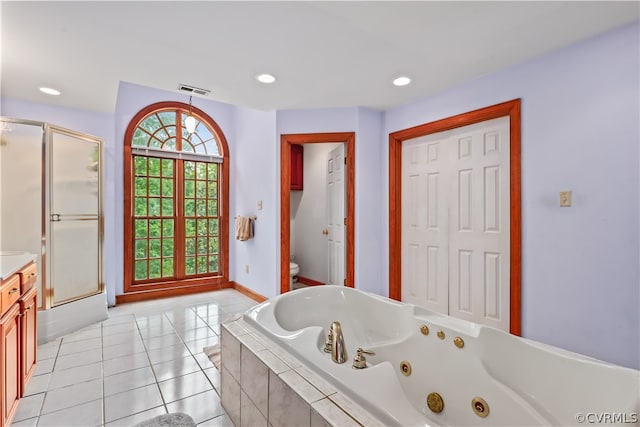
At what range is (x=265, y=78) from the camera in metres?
2.49

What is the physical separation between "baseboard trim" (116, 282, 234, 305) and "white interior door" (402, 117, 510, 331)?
261 cm

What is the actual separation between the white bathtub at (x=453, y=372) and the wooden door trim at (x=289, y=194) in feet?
3.30

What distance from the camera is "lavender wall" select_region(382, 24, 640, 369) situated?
1747mm

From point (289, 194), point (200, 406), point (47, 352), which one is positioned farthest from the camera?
point (289, 194)

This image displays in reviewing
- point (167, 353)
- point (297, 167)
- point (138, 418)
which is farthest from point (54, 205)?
point (297, 167)

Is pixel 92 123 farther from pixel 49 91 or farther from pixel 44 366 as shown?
pixel 44 366

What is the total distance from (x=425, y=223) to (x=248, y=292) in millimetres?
2383

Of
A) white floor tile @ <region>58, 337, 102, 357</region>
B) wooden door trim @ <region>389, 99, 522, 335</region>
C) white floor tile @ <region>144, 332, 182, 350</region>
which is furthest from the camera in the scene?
white floor tile @ <region>144, 332, 182, 350</region>

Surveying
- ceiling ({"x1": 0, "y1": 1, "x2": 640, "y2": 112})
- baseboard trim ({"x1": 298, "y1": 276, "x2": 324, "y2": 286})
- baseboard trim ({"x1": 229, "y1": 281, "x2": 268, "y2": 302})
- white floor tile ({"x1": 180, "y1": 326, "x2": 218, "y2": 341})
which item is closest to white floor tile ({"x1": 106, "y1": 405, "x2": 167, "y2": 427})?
white floor tile ({"x1": 180, "y1": 326, "x2": 218, "y2": 341})

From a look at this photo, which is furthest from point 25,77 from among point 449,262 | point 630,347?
point 630,347

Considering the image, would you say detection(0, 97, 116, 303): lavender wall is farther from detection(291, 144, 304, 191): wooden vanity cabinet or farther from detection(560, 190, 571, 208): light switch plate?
detection(560, 190, 571, 208): light switch plate

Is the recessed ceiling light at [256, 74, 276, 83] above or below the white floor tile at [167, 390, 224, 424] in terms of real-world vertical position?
above

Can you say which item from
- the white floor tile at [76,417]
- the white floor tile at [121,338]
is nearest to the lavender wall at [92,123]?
the white floor tile at [121,338]

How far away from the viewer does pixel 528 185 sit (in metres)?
2.17
